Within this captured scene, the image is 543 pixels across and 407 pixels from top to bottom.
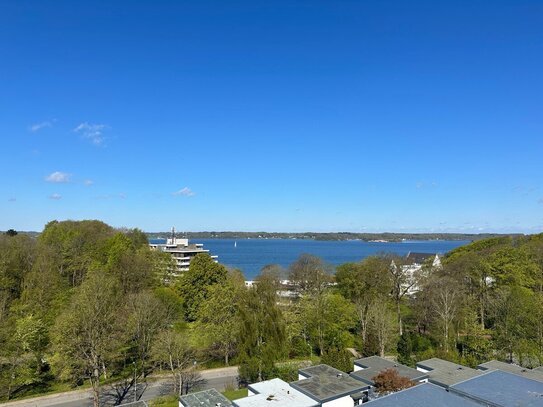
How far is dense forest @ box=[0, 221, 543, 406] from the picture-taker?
Answer: 2691 centimetres

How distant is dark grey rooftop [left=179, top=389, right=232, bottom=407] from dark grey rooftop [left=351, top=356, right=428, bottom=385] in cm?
903

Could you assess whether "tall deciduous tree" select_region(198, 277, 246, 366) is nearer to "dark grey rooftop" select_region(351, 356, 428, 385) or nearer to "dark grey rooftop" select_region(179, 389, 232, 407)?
"dark grey rooftop" select_region(179, 389, 232, 407)

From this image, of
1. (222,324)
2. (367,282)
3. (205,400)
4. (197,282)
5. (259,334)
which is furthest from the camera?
(197,282)

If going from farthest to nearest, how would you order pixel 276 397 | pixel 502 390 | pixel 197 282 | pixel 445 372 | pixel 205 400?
pixel 197 282 < pixel 445 372 < pixel 205 400 < pixel 276 397 < pixel 502 390

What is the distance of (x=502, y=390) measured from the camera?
18906 millimetres

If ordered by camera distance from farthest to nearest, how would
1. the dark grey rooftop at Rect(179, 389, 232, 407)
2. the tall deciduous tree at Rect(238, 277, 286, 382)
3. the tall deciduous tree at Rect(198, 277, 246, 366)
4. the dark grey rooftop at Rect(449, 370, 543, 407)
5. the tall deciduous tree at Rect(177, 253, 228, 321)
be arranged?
the tall deciduous tree at Rect(177, 253, 228, 321) → the tall deciduous tree at Rect(198, 277, 246, 366) → the tall deciduous tree at Rect(238, 277, 286, 382) → the dark grey rooftop at Rect(179, 389, 232, 407) → the dark grey rooftop at Rect(449, 370, 543, 407)

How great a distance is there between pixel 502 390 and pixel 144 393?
72.8ft

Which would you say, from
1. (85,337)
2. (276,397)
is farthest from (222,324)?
(276,397)

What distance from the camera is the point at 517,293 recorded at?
110ft

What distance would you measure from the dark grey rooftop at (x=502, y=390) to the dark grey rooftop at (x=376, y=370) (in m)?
4.66

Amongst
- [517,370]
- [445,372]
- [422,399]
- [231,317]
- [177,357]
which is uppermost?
[231,317]

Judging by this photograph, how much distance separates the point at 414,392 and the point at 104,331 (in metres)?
20.8

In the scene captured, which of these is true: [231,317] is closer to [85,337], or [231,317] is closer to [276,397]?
[85,337]

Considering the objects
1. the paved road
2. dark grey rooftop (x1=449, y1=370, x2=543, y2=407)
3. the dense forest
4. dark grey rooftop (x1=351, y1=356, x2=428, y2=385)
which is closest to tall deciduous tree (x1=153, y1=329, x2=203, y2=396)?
the dense forest
